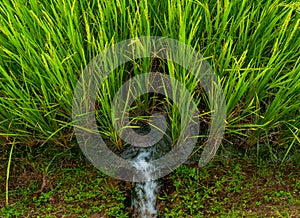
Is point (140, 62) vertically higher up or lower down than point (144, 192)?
higher up

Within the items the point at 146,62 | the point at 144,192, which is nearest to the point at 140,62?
the point at 146,62

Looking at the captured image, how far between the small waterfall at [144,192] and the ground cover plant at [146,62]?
95mm

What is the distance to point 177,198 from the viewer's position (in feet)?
5.02

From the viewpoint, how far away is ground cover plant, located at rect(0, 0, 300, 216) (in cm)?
144

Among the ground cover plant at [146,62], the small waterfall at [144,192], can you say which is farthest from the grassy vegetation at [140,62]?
the small waterfall at [144,192]

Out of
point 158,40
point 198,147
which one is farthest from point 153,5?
point 198,147

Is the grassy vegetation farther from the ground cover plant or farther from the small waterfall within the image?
the small waterfall

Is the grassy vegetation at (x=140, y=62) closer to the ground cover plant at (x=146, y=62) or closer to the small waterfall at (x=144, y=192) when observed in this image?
the ground cover plant at (x=146, y=62)

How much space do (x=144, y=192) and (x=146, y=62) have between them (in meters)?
0.44

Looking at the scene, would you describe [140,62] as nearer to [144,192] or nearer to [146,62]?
[146,62]

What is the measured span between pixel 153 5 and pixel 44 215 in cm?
82

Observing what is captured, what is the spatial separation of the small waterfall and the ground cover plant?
0.10m

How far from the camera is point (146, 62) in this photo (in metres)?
1.49

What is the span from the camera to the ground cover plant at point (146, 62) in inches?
56.6
